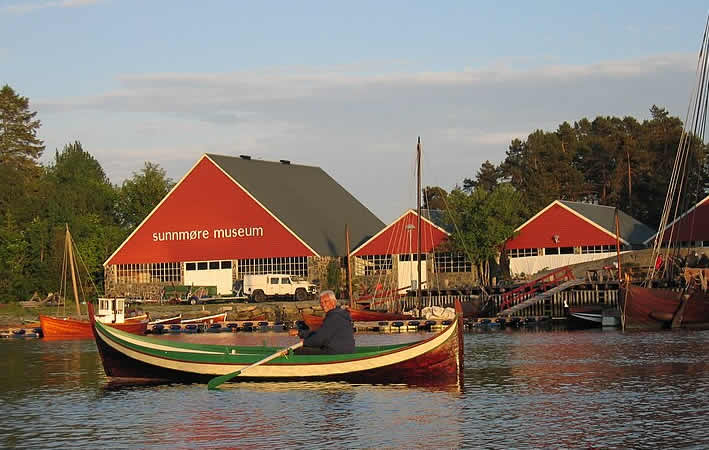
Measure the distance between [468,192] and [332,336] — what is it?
67078 mm

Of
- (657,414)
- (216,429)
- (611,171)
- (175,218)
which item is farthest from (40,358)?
(611,171)

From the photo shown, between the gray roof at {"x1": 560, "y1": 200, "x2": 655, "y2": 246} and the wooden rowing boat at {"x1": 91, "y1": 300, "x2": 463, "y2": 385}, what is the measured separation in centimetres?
4581

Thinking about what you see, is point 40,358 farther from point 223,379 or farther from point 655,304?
point 655,304

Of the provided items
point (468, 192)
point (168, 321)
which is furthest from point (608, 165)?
point (168, 321)

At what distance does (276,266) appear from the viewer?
78375mm

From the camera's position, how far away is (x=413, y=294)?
228 ft

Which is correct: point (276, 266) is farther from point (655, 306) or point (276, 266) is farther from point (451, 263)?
point (655, 306)

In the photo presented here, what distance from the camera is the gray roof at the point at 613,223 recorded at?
75.0 metres

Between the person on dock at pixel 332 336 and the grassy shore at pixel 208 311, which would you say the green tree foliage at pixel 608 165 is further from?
A: the person on dock at pixel 332 336

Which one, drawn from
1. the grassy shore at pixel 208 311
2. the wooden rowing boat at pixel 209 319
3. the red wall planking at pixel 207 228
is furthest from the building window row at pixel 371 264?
the wooden rowing boat at pixel 209 319

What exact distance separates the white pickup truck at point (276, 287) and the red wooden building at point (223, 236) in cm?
260

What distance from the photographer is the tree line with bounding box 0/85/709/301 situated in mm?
76625

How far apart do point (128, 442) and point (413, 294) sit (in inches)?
1876

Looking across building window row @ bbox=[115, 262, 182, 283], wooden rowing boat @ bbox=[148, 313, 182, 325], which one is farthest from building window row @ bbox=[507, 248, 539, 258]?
wooden rowing boat @ bbox=[148, 313, 182, 325]
